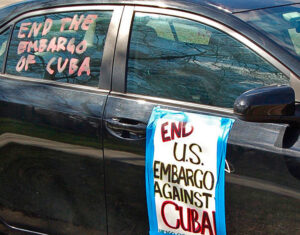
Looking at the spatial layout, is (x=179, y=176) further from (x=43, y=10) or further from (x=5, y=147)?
(x=43, y=10)

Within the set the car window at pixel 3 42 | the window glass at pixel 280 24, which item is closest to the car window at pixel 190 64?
the window glass at pixel 280 24

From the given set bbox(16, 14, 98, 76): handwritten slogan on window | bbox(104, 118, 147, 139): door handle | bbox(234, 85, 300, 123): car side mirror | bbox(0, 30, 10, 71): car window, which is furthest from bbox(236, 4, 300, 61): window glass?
bbox(0, 30, 10, 71): car window

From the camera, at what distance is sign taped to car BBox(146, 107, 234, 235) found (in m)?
2.87

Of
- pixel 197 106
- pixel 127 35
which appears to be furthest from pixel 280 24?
pixel 127 35

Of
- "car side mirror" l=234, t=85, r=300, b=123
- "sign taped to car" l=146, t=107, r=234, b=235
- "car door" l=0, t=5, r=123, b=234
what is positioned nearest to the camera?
"car side mirror" l=234, t=85, r=300, b=123

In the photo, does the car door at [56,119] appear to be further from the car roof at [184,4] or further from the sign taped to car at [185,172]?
the sign taped to car at [185,172]

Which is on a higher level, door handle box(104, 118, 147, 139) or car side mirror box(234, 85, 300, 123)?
car side mirror box(234, 85, 300, 123)

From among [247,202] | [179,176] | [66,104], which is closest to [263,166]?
[247,202]

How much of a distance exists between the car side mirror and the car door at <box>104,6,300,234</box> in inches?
4.9

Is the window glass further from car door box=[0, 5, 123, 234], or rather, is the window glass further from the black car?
car door box=[0, 5, 123, 234]

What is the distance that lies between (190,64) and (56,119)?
798mm

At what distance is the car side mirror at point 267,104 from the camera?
8.63ft

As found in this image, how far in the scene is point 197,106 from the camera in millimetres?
3041

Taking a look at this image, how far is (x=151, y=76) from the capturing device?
3.25 meters
